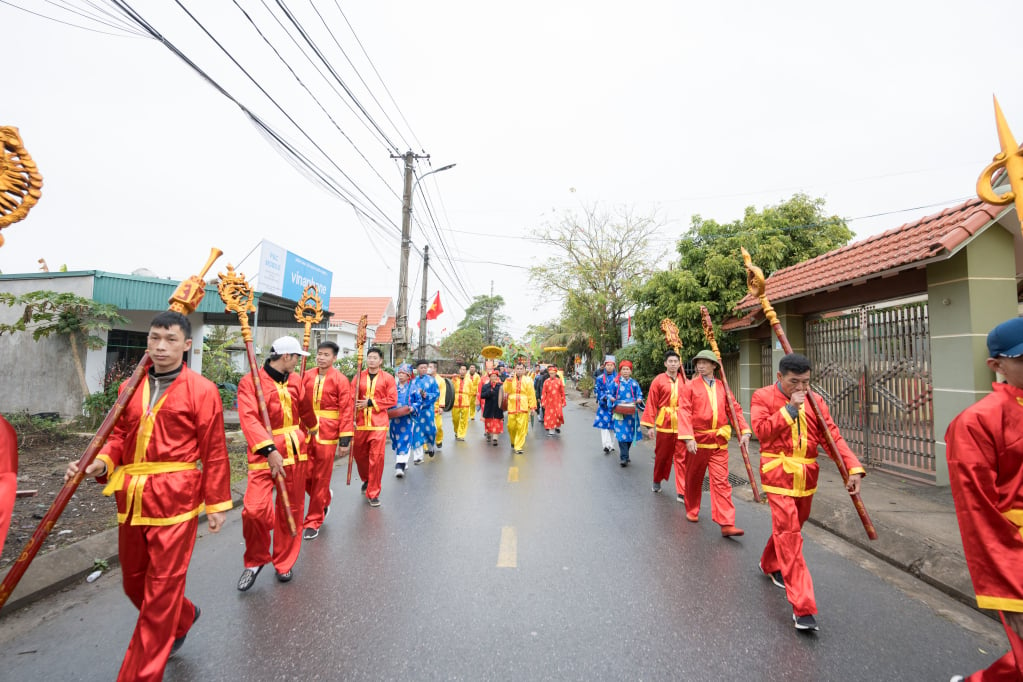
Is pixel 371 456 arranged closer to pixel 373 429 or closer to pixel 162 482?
pixel 373 429

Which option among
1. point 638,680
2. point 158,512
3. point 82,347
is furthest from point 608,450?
point 82,347

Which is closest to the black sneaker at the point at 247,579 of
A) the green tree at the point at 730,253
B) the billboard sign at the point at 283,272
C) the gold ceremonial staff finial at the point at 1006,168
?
the gold ceremonial staff finial at the point at 1006,168

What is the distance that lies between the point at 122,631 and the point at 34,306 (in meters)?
10.5

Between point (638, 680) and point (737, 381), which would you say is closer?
point (638, 680)

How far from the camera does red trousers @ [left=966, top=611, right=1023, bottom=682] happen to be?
2.00 metres

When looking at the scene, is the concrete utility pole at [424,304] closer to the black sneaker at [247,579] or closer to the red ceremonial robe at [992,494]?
the black sneaker at [247,579]

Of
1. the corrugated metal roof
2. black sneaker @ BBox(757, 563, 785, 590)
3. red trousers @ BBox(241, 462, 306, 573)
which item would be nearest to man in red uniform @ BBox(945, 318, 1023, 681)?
black sneaker @ BBox(757, 563, 785, 590)

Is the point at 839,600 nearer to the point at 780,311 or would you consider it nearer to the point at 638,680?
the point at 638,680

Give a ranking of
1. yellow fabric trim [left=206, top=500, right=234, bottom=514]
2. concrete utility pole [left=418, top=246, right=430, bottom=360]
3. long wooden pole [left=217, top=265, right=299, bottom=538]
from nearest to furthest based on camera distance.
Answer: yellow fabric trim [left=206, top=500, right=234, bottom=514]
long wooden pole [left=217, top=265, right=299, bottom=538]
concrete utility pole [left=418, top=246, right=430, bottom=360]

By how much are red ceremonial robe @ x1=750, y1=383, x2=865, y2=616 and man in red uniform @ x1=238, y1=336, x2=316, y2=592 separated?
335 cm

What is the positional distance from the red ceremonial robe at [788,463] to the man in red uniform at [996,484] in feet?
3.61

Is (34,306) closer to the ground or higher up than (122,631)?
higher up

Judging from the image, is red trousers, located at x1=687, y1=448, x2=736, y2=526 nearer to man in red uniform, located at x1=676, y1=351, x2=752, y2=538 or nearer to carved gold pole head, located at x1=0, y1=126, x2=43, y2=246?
man in red uniform, located at x1=676, y1=351, x2=752, y2=538

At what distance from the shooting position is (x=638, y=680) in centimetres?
259
